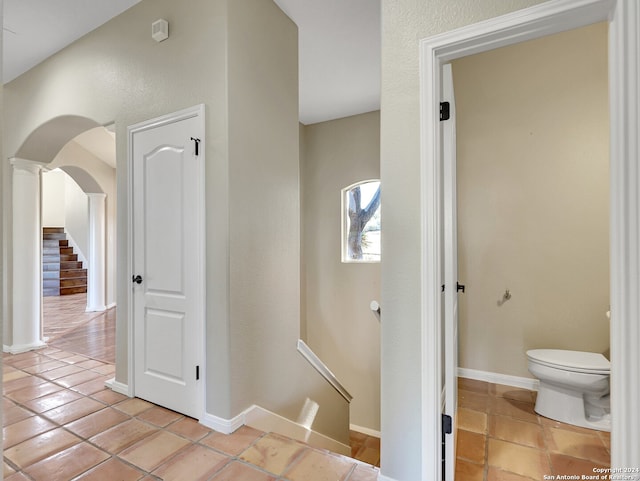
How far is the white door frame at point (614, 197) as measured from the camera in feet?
4.00

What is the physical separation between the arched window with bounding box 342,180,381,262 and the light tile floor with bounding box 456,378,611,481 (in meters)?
2.21

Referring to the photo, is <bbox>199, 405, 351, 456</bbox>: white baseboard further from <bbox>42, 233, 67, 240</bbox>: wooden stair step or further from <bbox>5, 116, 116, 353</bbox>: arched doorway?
<bbox>42, 233, 67, 240</bbox>: wooden stair step

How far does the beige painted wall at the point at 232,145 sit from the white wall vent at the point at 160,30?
45mm

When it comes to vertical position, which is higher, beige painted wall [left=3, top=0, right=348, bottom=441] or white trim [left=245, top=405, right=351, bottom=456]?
beige painted wall [left=3, top=0, right=348, bottom=441]

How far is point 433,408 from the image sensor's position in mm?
1554

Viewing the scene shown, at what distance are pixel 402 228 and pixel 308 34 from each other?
6.95 feet

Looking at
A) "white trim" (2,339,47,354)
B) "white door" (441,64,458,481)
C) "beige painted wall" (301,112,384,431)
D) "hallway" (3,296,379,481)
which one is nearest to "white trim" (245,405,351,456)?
"hallway" (3,296,379,481)

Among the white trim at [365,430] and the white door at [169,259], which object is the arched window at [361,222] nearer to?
the white trim at [365,430]

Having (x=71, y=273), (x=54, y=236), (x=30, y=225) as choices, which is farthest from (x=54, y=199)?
(x=30, y=225)

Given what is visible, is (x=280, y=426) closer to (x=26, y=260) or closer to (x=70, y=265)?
(x=26, y=260)

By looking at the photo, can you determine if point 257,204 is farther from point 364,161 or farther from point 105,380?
point 364,161

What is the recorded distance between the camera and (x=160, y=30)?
7.82ft

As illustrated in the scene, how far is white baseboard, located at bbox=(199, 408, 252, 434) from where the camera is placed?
2.15m

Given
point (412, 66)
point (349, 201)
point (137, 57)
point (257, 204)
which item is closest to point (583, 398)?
point (412, 66)
